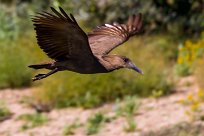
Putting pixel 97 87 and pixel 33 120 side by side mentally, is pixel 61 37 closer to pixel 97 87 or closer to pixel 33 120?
pixel 33 120

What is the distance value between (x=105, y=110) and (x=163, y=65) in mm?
2067

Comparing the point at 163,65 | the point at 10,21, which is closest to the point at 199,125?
the point at 163,65

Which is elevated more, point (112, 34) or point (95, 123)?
point (112, 34)

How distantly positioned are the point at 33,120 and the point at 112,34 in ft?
11.3

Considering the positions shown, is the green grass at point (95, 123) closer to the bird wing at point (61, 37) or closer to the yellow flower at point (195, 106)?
the yellow flower at point (195, 106)

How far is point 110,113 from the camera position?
8797 millimetres

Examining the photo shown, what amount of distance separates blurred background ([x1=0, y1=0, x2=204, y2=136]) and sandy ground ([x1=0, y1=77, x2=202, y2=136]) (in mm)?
25

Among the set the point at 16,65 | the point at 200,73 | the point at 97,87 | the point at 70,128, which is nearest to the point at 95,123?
the point at 70,128

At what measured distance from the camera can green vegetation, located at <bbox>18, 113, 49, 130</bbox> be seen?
27.9 ft

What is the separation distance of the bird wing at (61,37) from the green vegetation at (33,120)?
4.14 m

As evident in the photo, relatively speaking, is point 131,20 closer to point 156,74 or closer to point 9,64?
point 156,74

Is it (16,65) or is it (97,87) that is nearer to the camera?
(97,87)

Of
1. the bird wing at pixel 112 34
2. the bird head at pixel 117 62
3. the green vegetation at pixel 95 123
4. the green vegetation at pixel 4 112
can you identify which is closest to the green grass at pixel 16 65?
the green vegetation at pixel 4 112

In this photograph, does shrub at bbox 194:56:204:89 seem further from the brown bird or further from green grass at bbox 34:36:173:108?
the brown bird
